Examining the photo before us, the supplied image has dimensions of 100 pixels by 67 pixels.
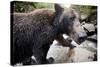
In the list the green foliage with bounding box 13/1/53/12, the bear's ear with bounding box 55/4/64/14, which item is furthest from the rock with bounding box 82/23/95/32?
the green foliage with bounding box 13/1/53/12

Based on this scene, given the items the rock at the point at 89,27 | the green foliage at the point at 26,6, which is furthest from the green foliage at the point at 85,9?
the green foliage at the point at 26,6

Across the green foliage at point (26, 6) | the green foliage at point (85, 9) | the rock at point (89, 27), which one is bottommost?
the rock at point (89, 27)

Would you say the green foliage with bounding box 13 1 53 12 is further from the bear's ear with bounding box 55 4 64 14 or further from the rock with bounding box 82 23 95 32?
the rock with bounding box 82 23 95 32

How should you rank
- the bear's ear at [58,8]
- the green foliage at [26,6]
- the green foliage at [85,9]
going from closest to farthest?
the green foliage at [26,6]
the bear's ear at [58,8]
the green foliage at [85,9]

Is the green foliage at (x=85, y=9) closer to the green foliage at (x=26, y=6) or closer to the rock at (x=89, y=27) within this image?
the rock at (x=89, y=27)

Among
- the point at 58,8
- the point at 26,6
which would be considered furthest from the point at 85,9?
the point at 26,6

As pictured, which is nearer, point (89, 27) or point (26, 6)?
point (26, 6)

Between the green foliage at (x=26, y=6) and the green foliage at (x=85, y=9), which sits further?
the green foliage at (x=85, y=9)

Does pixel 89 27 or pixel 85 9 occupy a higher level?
pixel 85 9

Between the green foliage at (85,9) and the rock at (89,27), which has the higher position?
the green foliage at (85,9)

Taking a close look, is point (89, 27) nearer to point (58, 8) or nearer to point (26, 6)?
point (58, 8)
